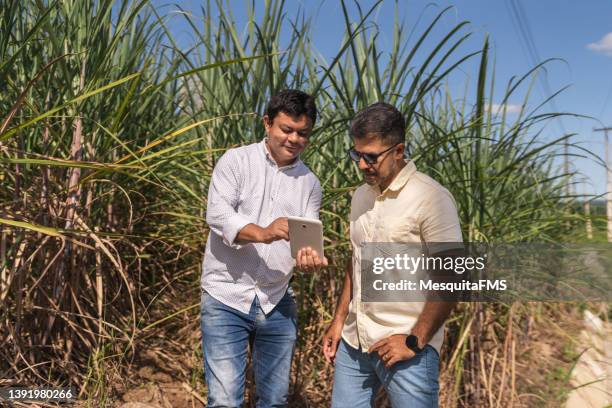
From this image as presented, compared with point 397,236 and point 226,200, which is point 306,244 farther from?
point 226,200

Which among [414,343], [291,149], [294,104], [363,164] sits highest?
[294,104]

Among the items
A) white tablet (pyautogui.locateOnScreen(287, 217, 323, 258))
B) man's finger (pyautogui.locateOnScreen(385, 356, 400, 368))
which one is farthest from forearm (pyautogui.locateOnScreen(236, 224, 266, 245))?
man's finger (pyautogui.locateOnScreen(385, 356, 400, 368))

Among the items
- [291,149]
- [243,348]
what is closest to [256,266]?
[243,348]

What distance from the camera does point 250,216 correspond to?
1.97 meters

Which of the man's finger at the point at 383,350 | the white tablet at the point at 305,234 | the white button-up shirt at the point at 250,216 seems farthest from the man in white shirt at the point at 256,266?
the man's finger at the point at 383,350

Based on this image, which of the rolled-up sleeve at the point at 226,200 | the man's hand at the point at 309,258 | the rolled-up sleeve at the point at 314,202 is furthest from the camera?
the rolled-up sleeve at the point at 314,202

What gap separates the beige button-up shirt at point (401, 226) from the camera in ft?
5.18

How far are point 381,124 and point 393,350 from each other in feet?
1.96

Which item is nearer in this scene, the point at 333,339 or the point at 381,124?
the point at 381,124

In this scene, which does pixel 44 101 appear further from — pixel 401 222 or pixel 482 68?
pixel 482 68

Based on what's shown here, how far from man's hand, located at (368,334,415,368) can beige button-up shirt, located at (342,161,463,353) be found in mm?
43

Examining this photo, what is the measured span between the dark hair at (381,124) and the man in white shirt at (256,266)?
1.07ft

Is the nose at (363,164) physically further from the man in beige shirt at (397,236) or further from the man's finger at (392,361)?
the man's finger at (392,361)

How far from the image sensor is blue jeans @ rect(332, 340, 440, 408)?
1.59m
